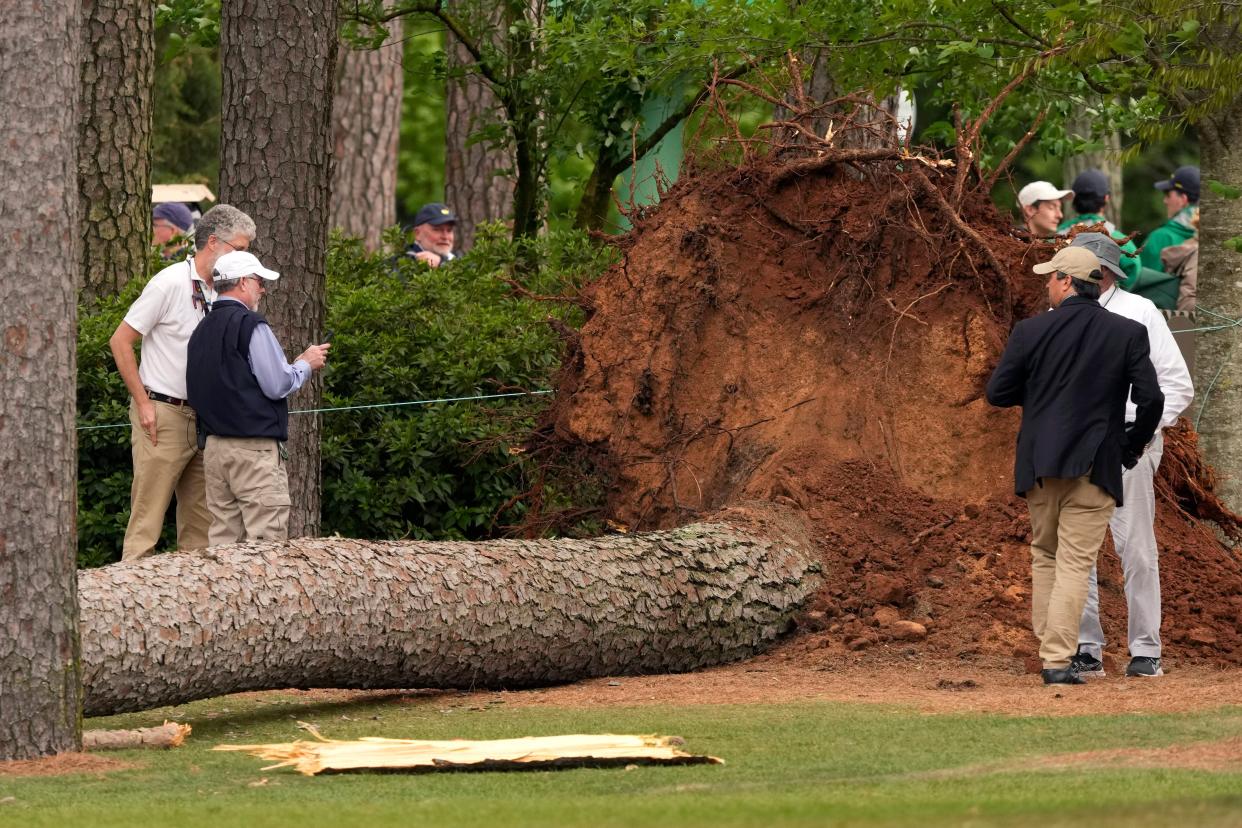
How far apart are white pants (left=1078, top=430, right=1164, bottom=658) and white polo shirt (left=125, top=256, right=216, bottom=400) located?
4.90 m

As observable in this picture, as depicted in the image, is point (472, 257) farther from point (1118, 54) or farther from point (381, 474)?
point (1118, 54)

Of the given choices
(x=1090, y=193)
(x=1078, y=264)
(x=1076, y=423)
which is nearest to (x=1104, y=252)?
(x=1078, y=264)

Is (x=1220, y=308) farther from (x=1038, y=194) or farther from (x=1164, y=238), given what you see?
(x=1164, y=238)

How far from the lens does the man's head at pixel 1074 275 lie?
8664 millimetres

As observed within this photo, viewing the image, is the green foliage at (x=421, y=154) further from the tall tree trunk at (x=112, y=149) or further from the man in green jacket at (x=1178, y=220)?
the man in green jacket at (x=1178, y=220)

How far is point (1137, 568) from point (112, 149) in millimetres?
8351

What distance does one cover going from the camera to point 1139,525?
8906 millimetres

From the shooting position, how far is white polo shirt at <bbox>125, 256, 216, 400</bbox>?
971 cm

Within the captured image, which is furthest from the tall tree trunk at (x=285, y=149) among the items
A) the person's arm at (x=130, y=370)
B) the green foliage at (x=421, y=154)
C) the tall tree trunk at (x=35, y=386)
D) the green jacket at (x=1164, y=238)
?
the green foliage at (x=421, y=154)

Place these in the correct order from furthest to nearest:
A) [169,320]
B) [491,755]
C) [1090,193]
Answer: [1090,193] < [169,320] < [491,755]

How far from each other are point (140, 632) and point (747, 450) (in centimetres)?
450

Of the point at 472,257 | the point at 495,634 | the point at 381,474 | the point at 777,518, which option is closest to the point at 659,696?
the point at 495,634

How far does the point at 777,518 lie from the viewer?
10211mm

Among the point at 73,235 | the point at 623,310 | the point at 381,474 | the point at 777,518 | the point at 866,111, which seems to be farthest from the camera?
the point at 866,111
